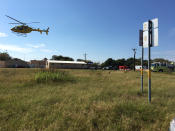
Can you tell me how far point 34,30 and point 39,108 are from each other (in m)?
17.4

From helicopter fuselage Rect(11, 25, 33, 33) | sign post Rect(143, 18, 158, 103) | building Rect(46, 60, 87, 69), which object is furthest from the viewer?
building Rect(46, 60, 87, 69)

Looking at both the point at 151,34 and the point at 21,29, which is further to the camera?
the point at 21,29

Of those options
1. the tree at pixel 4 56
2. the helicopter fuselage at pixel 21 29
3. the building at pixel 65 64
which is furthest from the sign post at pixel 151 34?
the tree at pixel 4 56

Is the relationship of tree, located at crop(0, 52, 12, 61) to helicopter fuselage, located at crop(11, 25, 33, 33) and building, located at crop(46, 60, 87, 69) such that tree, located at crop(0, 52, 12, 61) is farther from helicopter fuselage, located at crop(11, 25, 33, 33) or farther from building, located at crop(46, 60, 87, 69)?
helicopter fuselage, located at crop(11, 25, 33, 33)

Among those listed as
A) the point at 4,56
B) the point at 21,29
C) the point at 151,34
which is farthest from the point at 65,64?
the point at 151,34

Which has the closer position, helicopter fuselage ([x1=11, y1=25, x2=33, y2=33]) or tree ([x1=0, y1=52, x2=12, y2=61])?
helicopter fuselage ([x1=11, y1=25, x2=33, y2=33])

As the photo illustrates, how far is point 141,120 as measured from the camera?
8.59ft

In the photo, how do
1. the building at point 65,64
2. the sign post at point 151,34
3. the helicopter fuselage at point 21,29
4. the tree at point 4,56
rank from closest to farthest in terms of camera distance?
1. the sign post at point 151,34
2. the helicopter fuselage at point 21,29
3. the building at point 65,64
4. the tree at point 4,56

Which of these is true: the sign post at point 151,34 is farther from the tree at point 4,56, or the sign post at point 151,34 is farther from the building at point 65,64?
the tree at point 4,56

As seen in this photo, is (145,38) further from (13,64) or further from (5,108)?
(13,64)

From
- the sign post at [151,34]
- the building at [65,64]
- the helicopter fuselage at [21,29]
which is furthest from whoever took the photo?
the building at [65,64]

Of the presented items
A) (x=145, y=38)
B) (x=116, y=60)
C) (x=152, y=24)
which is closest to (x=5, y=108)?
(x=145, y=38)

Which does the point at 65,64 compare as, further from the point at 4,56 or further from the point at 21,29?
the point at 4,56

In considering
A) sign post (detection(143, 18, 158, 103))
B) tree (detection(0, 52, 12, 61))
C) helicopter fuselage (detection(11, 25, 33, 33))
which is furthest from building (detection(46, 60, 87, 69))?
sign post (detection(143, 18, 158, 103))
